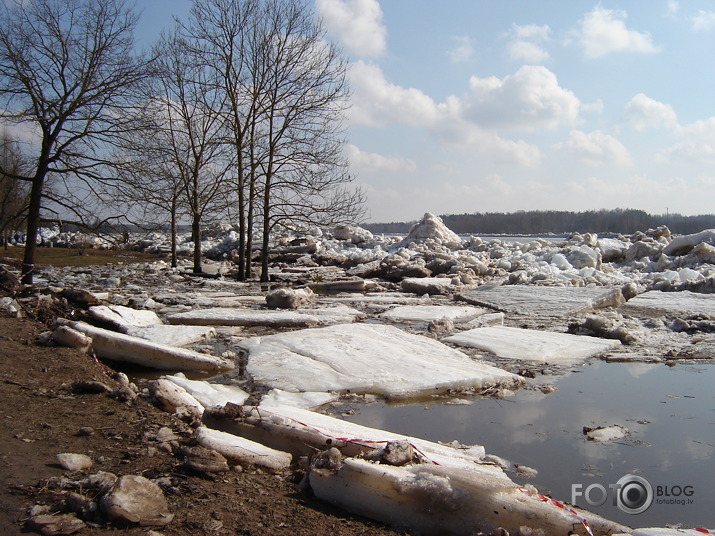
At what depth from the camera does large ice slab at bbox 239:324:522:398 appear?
4055mm

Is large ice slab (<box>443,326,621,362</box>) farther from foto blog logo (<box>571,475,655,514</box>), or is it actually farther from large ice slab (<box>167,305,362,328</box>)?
foto blog logo (<box>571,475,655,514</box>)

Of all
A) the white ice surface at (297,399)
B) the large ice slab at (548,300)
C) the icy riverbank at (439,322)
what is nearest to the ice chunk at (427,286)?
the icy riverbank at (439,322)

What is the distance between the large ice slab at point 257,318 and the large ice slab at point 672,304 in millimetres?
4261

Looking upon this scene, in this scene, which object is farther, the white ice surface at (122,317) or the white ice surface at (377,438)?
the white ice surface at (122,317)

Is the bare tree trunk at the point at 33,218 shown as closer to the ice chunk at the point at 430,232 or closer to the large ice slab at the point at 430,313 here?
the large ice slab at the point at 430,313

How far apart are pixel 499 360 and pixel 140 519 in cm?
398

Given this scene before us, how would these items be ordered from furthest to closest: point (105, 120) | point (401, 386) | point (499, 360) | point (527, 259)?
point (527, 259) → point (105, 120) → point (499, 360) → point (401, 386)

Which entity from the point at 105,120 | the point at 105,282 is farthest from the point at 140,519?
the point at 105,282

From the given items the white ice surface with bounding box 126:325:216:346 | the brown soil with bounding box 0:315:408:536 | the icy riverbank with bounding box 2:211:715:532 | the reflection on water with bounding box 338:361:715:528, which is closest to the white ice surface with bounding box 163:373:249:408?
the icy riverbank with bounding box 2:211:715:532

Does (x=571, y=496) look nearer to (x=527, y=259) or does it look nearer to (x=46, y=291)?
(x=46, y=291)

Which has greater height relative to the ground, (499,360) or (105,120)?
(105,120)

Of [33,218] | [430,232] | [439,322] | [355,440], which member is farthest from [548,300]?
[430,232]

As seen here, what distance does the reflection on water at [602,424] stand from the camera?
250 centimetres

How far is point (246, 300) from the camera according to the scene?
29.8 feet
